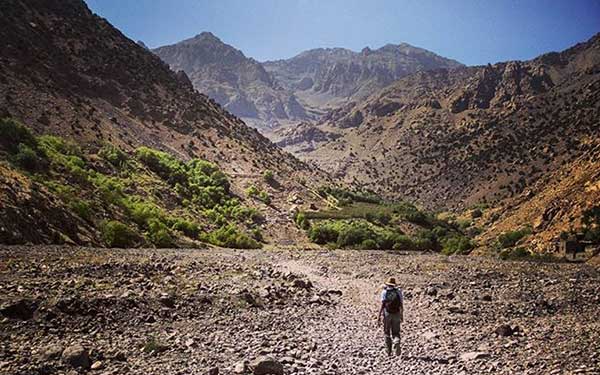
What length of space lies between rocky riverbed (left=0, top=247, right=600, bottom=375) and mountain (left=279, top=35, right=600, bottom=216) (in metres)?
77.1

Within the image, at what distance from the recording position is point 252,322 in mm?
14484

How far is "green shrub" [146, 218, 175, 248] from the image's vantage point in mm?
34750

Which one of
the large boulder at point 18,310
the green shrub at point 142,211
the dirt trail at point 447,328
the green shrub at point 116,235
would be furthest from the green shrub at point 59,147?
the large boulder at point 18,310

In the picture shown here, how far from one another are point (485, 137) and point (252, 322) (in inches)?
5144

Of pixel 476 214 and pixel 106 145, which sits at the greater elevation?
pixel 106 145

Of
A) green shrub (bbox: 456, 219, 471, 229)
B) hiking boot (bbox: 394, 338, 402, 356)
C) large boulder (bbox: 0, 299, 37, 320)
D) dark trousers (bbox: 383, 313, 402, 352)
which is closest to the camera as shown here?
large boulder (bbox: 0, 299, 37, 320)

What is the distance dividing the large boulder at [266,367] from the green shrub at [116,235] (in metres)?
22.4

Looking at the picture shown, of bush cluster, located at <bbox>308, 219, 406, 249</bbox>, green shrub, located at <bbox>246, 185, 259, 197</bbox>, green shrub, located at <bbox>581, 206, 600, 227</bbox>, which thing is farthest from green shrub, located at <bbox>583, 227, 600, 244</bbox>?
green shrub, located at <bbox>246, 185, 259, 197</bbox>

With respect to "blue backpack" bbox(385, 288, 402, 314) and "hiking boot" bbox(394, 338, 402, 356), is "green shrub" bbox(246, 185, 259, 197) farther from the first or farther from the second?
"hiking boot" bbox(394, 338, 402, 356)

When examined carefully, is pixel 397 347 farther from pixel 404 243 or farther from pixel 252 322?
pixel 404 243

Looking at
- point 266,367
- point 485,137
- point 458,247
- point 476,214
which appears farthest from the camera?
point 485,137

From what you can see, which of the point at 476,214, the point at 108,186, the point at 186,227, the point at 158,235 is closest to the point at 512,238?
the point at 186,227

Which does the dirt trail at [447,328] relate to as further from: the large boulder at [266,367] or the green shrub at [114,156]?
the green shrub at [114,156]

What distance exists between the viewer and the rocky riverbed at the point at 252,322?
10055mm
